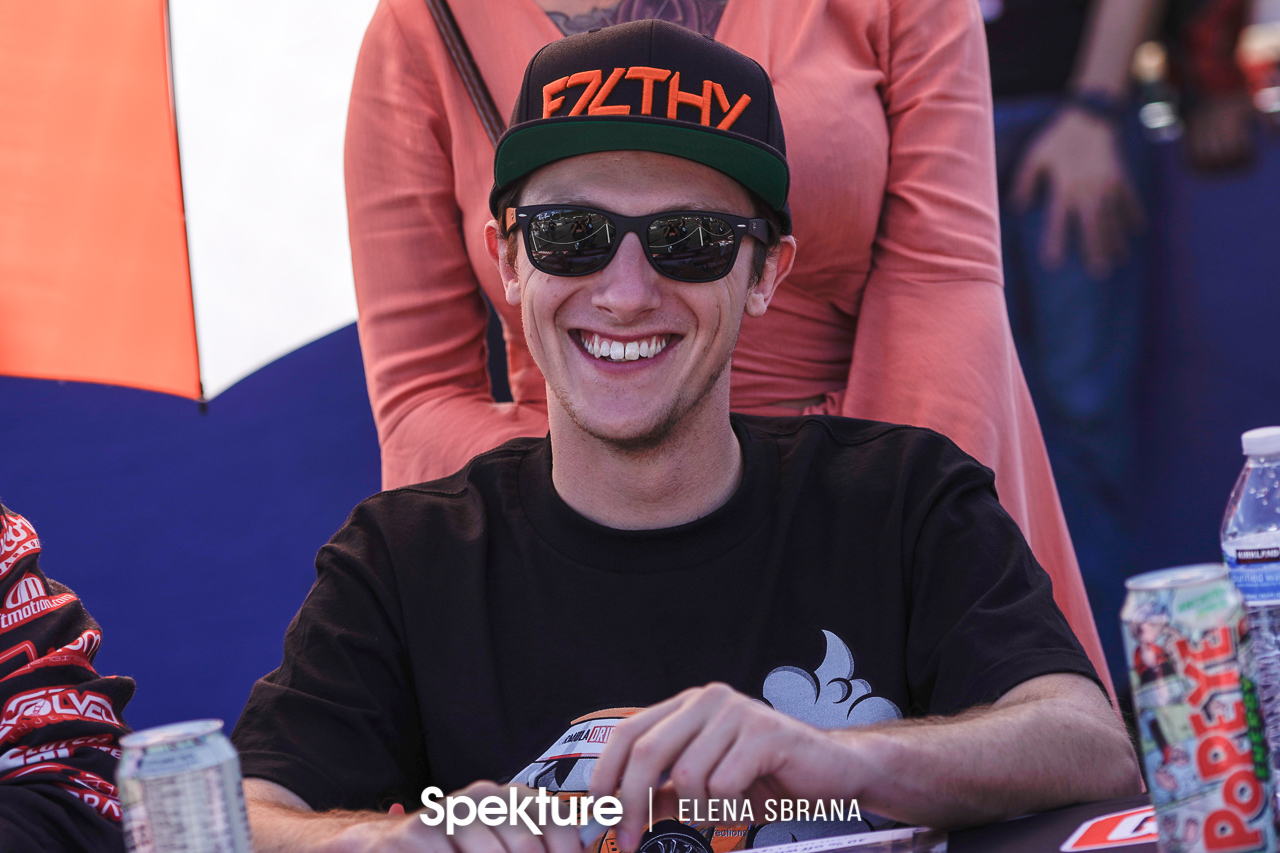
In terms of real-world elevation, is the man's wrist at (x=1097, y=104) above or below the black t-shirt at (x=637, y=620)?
above

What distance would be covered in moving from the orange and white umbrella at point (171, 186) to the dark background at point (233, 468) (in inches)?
8.6

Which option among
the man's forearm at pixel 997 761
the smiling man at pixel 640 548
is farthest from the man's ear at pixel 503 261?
the man's forearm at pixel 997 761

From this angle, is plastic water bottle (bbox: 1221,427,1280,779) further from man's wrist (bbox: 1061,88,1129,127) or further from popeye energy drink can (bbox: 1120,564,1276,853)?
man's wrist (bbox: 1061,88,1129,127)

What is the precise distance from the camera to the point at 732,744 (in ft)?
3.04

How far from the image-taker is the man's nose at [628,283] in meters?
1.44

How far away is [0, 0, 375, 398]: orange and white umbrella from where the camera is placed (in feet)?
7.86

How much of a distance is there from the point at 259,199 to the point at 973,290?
5.10 feet

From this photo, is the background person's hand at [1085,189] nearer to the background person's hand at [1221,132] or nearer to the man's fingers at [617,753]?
the background person's hand at [1221,132]

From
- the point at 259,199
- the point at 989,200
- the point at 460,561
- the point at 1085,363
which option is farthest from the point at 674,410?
the point at 1085,363

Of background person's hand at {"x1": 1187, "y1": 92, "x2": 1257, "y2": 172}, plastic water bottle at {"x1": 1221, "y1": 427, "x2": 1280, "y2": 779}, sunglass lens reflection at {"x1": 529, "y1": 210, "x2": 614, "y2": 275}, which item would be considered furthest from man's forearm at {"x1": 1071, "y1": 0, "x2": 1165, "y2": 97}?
sunglass lens reflection at {"x1": 529, "y1": 210, "x2": 614, "y2": 275}

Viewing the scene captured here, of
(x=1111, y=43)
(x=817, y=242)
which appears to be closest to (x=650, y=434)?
(x=817, y=242)

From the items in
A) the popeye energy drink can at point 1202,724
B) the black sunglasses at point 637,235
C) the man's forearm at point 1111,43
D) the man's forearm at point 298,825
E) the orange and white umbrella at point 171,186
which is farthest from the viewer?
the man's forearm at point 1111,43

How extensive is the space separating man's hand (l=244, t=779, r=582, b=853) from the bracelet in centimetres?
240

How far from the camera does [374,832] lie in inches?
39.4
